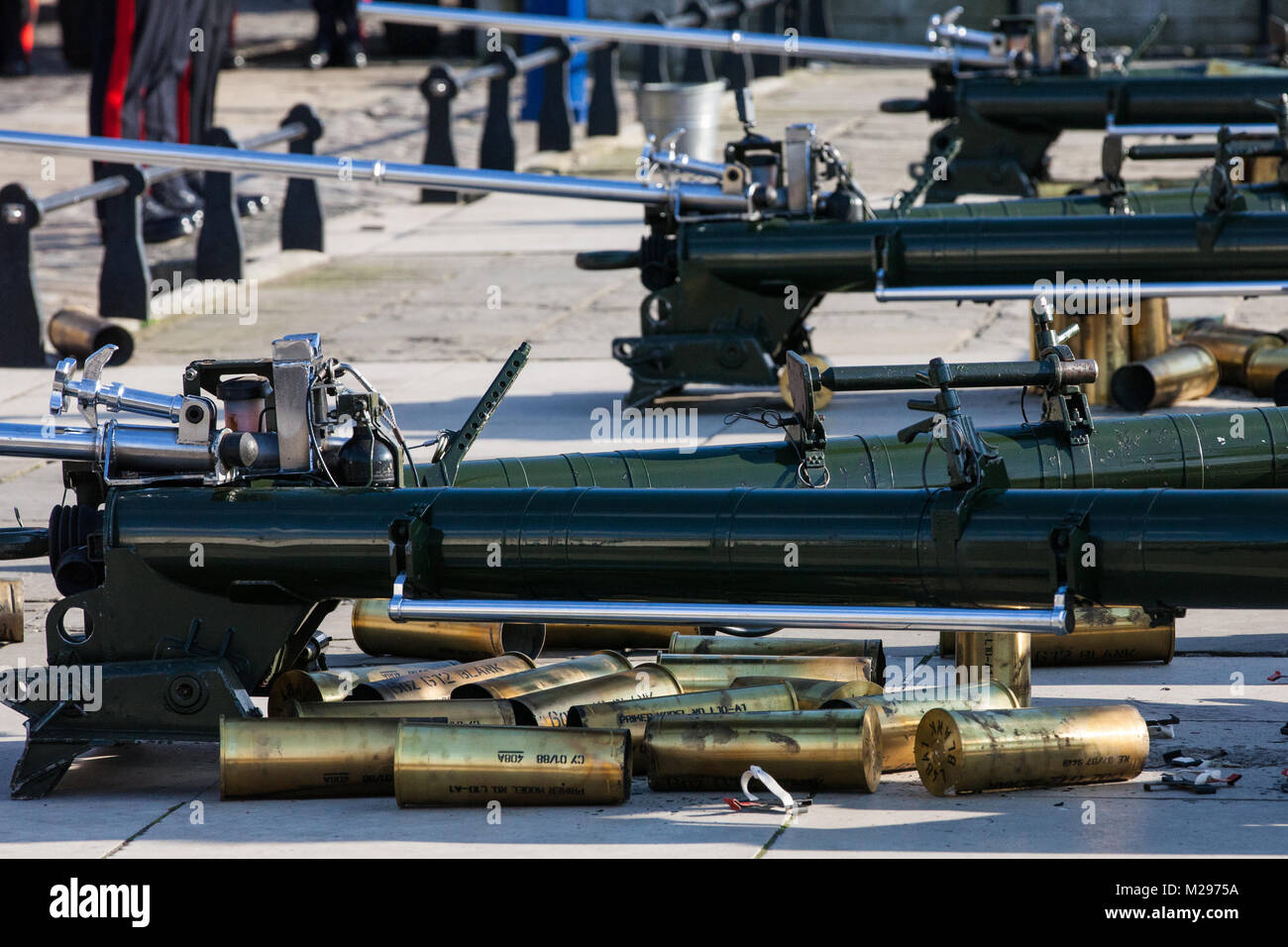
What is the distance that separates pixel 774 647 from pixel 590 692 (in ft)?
2.75

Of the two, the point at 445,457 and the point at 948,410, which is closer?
the point at 948,410

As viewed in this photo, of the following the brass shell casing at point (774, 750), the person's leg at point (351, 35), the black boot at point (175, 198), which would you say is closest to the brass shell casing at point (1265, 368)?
the brass shell casing at point (774, 750)

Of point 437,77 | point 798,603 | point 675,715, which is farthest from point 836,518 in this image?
point 437,77

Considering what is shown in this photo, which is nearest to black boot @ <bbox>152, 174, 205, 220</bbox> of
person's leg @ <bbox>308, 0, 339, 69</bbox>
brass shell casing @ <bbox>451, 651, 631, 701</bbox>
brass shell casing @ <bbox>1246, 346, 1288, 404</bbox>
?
brass shell casing @ <bbox>1246, 346, 1288, 404</bbox>

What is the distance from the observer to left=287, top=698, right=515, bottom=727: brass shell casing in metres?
5.82

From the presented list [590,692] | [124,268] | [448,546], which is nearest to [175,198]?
[124,268]

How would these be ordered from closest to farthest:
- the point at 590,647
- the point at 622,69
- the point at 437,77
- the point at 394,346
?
the point at 590,647 < the point at 394,346 < the point at 437,77 < the point at 622,69

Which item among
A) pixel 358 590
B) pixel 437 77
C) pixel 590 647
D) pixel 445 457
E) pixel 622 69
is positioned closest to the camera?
pixel 358 590

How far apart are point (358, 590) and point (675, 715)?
0.93 metres

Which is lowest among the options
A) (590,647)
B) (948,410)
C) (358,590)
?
(590,647)

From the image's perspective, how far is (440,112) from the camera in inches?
685

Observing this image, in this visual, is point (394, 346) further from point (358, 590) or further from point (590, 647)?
point (358, 590)

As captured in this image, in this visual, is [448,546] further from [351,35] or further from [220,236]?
[351,35]

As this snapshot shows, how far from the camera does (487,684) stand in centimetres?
619
